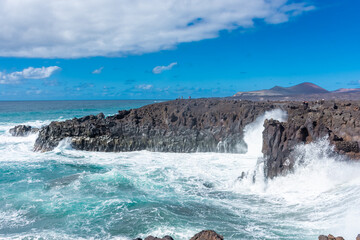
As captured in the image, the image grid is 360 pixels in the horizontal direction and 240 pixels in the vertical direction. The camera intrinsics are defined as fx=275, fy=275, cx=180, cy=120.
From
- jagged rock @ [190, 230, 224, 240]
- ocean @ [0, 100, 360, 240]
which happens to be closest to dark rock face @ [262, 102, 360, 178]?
ocean @ [0, 100, 360, 240]

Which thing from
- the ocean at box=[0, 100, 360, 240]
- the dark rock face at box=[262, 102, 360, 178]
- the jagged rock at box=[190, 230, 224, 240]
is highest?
the dark rock face at box=[262, 102, 360, 178]

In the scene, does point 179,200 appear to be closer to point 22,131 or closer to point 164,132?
point 164,132

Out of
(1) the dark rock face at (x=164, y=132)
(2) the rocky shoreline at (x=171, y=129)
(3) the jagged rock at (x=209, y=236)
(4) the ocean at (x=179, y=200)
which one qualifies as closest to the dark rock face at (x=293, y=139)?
(4) the ocean at (x=179, y=200)

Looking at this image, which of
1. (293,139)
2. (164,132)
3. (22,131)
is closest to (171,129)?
(164,132)

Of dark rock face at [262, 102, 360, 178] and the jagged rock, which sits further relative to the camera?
dark rock face at [262, 102, 360, 178]

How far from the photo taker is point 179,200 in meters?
14.4

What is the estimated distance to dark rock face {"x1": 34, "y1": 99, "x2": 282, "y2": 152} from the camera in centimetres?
2712

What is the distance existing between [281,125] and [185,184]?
7.09 meters

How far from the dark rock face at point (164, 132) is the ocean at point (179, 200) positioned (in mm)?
4702

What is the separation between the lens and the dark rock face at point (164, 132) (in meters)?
27.1

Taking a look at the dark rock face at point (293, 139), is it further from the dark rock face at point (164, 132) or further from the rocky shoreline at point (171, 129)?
the dark rock face at point (164, 132)

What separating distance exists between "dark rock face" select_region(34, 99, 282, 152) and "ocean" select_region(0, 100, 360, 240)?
4702 millimetres

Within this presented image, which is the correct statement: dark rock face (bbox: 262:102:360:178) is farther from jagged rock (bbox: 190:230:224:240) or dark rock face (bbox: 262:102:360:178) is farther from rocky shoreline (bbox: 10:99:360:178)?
jagged rock (bbox: 190:230:224:240)

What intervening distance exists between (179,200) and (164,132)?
14.5 m
